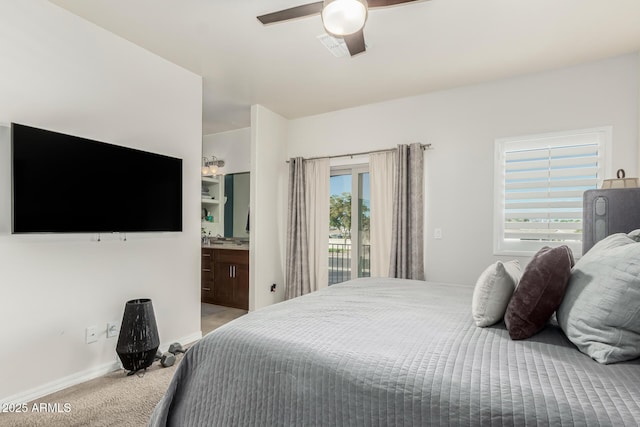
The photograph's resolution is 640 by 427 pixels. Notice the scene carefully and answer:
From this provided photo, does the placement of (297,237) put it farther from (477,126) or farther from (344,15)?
(344,15)

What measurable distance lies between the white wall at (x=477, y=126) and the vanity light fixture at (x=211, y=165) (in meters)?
2.33

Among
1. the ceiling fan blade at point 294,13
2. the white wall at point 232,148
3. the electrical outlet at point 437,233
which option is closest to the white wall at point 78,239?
the ceiling fan blade at point 294,13

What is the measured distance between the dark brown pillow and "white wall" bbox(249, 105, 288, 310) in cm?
319

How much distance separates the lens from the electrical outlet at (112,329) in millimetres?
2598

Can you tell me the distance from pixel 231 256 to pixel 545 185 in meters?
3.76

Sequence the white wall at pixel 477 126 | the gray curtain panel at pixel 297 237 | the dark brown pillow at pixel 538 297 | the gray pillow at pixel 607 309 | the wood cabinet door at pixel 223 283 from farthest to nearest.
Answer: the wood cabinet door at pixel 223 283 < the gray curtain panel at pixel 297 237 < the white wall at pixel 477 126 < the dark brown pillow at pixel 538 297 < the gray pillow at pixel 607 309

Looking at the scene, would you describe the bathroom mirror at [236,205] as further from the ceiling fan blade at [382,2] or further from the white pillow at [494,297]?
the white pillow at [494,297]

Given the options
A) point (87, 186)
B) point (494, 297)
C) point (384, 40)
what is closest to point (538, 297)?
point (494, 297)

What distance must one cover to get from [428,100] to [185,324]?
3470 millimetres

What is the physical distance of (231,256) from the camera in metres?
4.62

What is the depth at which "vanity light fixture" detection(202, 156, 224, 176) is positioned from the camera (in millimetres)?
5254

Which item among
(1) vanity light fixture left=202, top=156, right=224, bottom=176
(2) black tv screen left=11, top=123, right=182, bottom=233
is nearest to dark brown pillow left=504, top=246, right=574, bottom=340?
(2) black tv screen left=11, top=123, right=182, bottom=233

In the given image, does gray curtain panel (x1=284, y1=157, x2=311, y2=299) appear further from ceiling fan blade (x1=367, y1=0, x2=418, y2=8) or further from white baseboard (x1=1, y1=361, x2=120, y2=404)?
ceiling fan blade (x1=367, y1=0, x2=418, y2=8)

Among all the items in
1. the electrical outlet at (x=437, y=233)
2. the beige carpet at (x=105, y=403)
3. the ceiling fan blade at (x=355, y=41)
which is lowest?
the beige carpet at (x=105, y=403)
